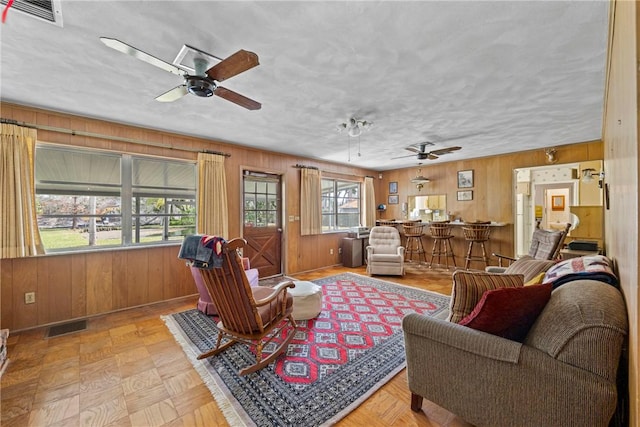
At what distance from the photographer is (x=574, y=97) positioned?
2.56 metres

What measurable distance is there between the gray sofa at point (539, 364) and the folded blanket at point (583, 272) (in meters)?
0.12

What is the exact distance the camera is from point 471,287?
1.49 metres

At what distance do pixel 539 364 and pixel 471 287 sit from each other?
43cm

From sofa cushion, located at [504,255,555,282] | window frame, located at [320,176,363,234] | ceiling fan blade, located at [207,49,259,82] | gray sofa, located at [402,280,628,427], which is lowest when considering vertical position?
gray sofa, located at [402,280,628,427]

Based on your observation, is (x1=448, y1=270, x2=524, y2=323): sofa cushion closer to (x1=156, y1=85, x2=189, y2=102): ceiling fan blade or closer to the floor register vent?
(x1=156, y1=85, x2=189, y2=102): ceiling fan blade

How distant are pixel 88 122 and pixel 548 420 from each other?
4.80 meters

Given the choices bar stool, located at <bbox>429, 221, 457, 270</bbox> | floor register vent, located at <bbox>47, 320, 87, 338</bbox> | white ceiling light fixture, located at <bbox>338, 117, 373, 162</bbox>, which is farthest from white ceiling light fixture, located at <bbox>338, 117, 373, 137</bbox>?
floor register vent, located at <bbox>47, 320, 87, 338</bbox>

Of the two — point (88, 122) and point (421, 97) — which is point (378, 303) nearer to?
point (421, 97)

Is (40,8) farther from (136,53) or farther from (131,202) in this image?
(131,202)

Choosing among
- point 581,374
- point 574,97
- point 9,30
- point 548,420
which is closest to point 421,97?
point 574,97

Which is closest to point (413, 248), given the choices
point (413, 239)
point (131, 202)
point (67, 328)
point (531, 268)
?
point (413, 239)

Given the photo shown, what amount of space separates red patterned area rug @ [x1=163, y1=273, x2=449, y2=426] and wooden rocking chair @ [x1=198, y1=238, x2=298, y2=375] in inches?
4.6

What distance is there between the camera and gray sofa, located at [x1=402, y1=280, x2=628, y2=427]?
40.8 inches

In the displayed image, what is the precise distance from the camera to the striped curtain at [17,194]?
260 cm
